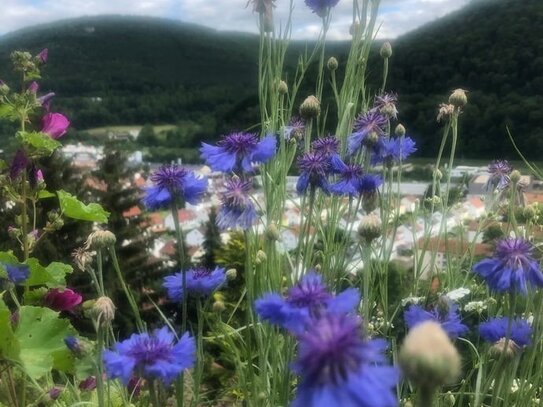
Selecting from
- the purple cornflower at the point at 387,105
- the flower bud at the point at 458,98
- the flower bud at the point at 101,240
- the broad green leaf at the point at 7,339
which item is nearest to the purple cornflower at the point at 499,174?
the flower bud at the point at 458,98

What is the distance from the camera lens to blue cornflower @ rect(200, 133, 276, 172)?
0.94 metres

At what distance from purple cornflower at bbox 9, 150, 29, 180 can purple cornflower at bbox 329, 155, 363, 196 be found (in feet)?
1.75

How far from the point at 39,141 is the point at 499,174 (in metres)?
0.88

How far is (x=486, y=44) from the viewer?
10.7 meters

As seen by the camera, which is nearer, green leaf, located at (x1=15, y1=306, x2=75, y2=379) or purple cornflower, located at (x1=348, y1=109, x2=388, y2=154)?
green leaf, located at (x1=15, y1=306, x2=75, y2=379)

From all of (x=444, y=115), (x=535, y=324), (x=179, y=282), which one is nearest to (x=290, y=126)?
(x=444, y=115)

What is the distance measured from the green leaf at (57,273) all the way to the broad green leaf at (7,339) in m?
0.19

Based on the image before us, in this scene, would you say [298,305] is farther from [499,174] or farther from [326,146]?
[499,174]

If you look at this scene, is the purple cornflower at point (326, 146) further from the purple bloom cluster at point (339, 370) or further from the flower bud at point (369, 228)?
the purple bloom cluster at point (339, 370)

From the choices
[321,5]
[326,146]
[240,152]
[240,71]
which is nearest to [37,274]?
[240,152]

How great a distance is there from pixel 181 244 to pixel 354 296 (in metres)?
0.41

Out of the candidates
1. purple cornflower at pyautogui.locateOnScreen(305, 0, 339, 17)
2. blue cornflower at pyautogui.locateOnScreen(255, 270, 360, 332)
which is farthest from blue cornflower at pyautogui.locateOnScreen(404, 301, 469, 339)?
purple cornflower at pyautogui.locateOnScreen(305, 0, 339, 17)

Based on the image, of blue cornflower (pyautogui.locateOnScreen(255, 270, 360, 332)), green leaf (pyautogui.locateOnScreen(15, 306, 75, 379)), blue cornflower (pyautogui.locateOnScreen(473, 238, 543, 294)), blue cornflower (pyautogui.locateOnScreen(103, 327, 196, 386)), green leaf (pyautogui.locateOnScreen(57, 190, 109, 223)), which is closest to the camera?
blue cornflower (pyautogui.locateOnScreen(255, 270, 360, 332))

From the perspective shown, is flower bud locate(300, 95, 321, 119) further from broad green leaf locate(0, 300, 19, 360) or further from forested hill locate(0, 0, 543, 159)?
broad green leaf locate(0, 300, 19, 360)
